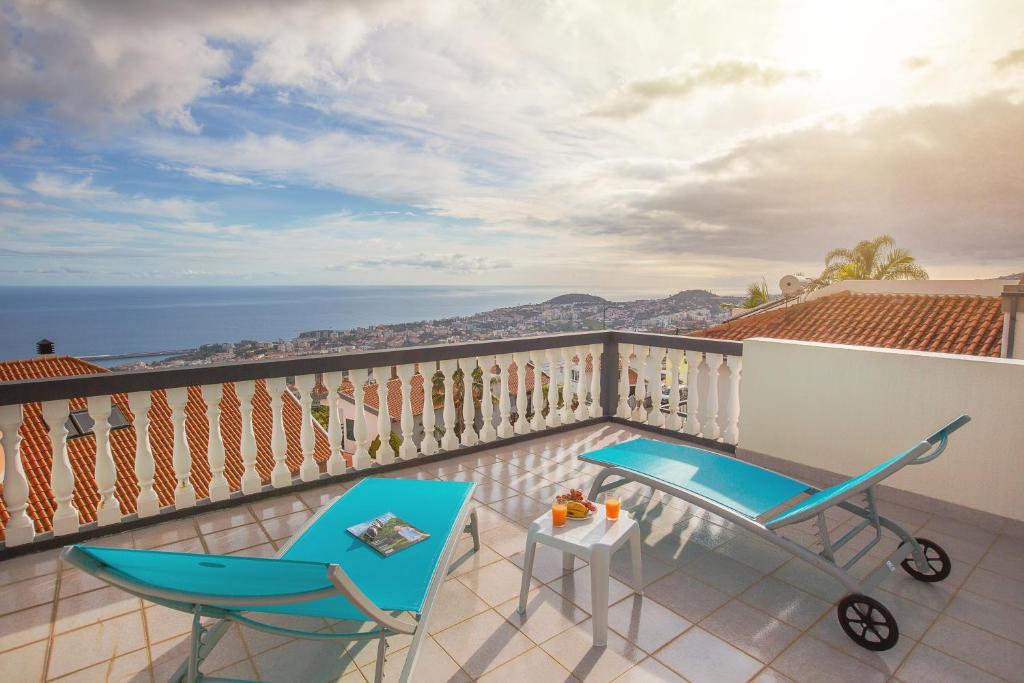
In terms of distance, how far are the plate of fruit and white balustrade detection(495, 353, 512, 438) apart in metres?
2.29

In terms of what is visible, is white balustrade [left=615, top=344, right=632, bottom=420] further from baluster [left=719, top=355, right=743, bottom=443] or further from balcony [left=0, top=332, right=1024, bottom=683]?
baluster [left=719, top=355, right=743, bottom=443]

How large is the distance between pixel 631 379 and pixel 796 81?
17.2 feet

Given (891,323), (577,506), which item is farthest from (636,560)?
(891,323)

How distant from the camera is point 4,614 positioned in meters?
2.28

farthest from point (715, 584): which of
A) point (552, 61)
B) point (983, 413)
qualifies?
point (552, 61)

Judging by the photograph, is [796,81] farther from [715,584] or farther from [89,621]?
[89,621]

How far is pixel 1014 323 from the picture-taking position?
26.2 feet

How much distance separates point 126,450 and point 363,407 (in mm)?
8450

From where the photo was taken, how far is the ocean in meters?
13.5

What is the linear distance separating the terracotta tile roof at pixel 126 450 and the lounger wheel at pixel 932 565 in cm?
563

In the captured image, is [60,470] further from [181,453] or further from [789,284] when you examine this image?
[789,284]

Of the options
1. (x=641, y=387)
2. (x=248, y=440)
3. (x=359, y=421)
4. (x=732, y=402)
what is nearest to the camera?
(x=248, y=440)

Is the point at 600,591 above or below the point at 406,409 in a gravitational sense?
below

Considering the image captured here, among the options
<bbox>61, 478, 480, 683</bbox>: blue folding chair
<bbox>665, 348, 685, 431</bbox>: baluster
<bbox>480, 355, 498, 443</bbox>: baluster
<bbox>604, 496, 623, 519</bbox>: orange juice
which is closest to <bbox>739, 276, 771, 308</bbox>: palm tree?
<bbox>665, 348, 685, 431</bbox>: baluster
